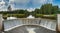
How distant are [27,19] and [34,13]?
109cm

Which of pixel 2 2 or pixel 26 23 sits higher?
pixel 2 2

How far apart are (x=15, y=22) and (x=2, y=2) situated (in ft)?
3.85

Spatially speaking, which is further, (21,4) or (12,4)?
(12,4)

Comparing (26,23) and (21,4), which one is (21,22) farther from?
(21,4)

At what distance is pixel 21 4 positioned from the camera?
830cm

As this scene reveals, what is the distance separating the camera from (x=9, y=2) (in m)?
8.34

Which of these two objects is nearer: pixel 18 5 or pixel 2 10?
pixel 2 10

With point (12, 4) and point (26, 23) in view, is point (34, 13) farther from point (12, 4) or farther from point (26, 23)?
point (12, 4)

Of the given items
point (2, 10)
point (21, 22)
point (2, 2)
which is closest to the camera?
point (2, 10)

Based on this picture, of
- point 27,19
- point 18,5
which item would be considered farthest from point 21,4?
point 27,19

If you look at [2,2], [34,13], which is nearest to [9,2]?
[2,2]

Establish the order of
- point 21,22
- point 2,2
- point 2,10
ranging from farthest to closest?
point 21,22, point 2,2, point 2,10

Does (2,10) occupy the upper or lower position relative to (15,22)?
upper

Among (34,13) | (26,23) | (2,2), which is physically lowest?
(26,23)
